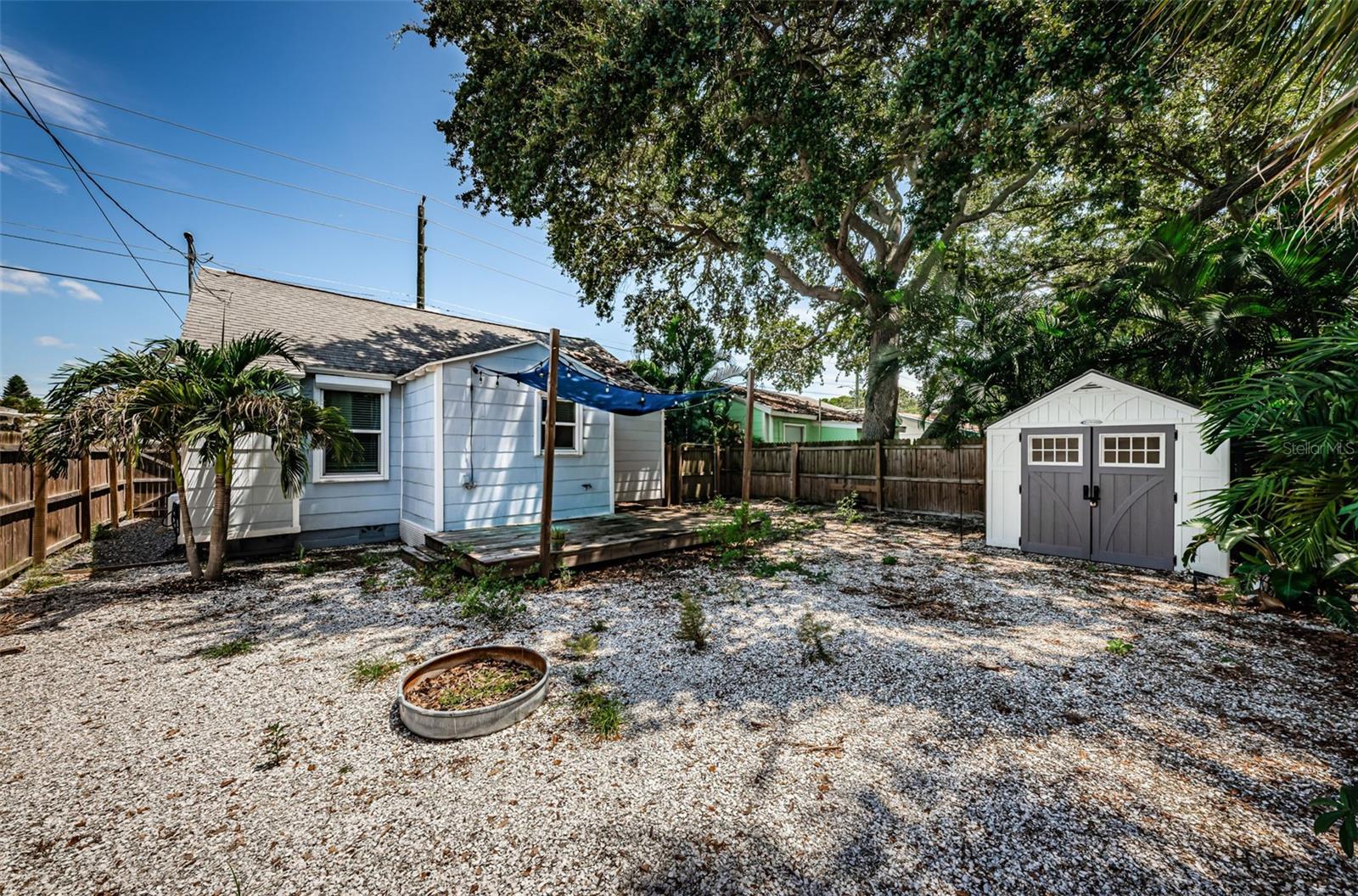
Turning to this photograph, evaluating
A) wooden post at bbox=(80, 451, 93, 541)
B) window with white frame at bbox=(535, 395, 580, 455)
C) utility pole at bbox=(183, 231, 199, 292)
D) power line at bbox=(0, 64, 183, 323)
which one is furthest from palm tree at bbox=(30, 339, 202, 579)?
utility pole at bbox=(183, 231, 199, 292)

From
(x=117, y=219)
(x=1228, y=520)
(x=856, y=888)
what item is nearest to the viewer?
(x=856, y=888)

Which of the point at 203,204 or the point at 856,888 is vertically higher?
the point at 203,204

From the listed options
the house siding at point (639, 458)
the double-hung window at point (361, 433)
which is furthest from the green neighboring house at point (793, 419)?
the double-hung window at point (361, 433)

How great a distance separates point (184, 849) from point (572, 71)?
28.6 ft

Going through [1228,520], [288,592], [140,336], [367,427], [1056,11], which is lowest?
[288,592]

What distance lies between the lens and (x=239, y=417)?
4758 mm

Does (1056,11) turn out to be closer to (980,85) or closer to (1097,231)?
(980,85)

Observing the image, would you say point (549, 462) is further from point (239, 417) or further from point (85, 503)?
point (85, 503)

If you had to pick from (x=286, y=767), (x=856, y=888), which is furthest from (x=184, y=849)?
(x=856, y=888)

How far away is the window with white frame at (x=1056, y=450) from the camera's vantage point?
630cm

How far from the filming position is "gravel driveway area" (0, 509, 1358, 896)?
176 centimetres

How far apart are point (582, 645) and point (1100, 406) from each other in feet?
22.2

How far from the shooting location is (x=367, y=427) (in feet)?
23.8

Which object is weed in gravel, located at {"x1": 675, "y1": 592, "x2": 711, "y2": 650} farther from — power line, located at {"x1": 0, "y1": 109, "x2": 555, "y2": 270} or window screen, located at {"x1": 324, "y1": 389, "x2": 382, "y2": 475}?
power line, located at {"x1": 0, "y1": 109, "x2": 555, "y2": 270}
